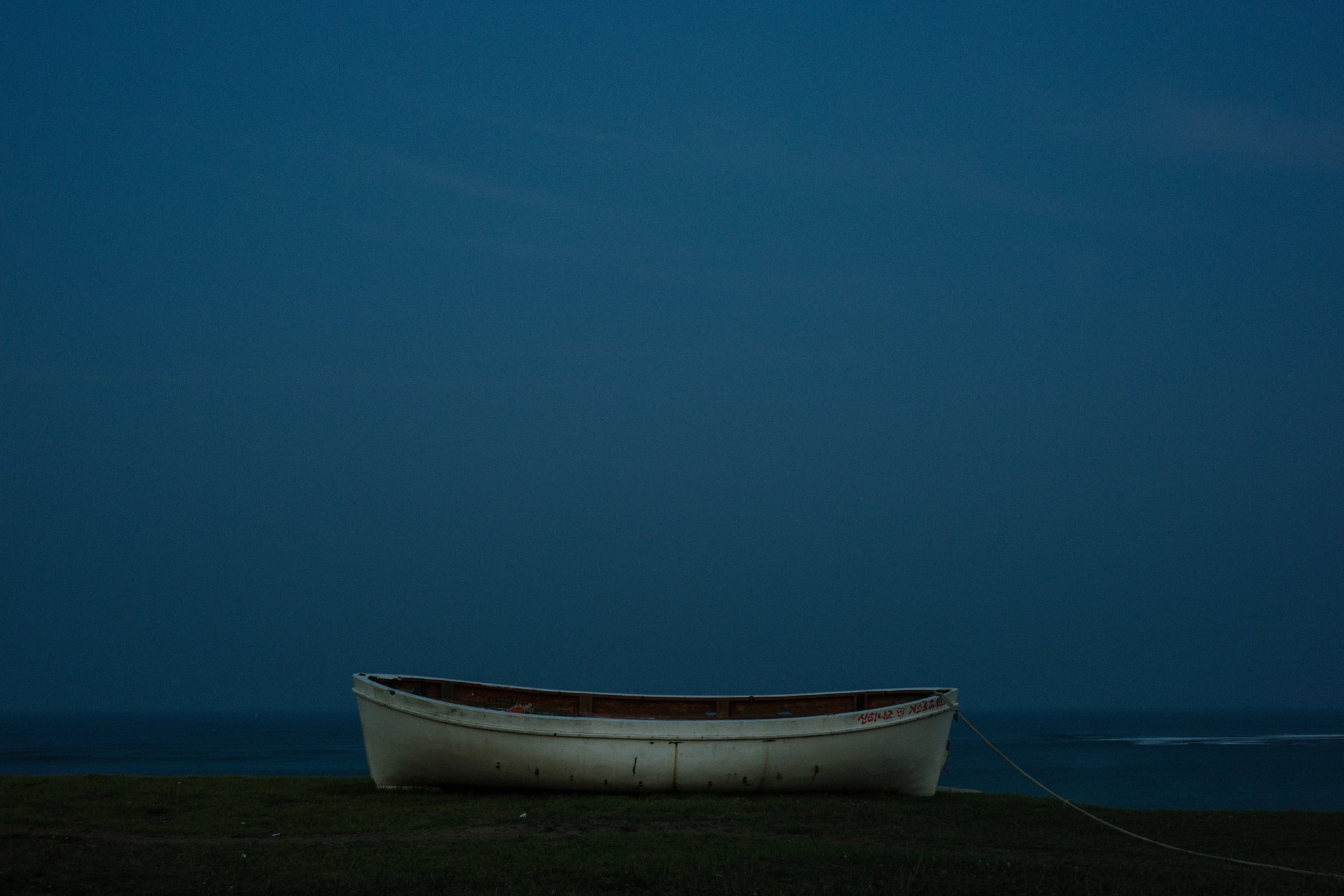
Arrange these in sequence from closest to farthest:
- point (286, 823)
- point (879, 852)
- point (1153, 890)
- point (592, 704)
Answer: point (1153, 890), point (879, 852), point (286, 823), point (592, 704)

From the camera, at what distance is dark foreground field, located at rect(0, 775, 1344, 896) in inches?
341


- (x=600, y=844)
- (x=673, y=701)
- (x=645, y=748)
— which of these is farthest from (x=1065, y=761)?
(x=600, y=844)

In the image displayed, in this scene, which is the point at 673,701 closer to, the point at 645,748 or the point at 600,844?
the point at 645,748

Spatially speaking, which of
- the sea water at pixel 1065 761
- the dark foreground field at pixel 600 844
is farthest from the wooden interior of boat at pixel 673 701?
the sea water at pixel 1065 761

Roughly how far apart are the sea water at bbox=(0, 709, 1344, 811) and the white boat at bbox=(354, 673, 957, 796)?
223 inches

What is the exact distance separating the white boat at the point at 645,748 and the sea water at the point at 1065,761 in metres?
5.67

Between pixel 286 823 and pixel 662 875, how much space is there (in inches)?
248

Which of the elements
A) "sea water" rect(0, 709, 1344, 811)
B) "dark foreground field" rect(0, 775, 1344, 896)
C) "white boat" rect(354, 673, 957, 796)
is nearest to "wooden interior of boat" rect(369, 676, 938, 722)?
"white boat" rect(354, 673, 957, 796)

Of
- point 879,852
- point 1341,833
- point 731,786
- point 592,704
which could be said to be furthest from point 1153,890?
point 592,704

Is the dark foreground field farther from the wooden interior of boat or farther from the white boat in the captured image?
the wooden interior of boat

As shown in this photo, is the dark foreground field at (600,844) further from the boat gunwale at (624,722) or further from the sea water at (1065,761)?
the sea water at (1065,761)

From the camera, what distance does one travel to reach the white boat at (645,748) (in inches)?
626

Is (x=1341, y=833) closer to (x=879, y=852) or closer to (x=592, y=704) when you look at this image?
(x=879, y=852)

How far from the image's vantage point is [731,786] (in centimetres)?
1616
